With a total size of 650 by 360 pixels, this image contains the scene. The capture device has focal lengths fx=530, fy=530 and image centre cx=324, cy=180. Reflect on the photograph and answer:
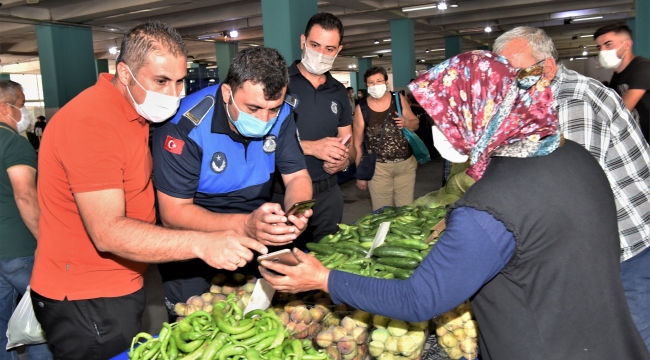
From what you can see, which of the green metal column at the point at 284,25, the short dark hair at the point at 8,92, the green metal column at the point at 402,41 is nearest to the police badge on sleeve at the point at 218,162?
the short dark hair at the point at 8,92

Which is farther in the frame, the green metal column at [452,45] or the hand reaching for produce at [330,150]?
the green metal column at [452,45]

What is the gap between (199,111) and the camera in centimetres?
250

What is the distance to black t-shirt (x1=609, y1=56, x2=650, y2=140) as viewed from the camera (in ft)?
15.5

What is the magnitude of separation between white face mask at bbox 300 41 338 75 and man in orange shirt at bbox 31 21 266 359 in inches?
63.9

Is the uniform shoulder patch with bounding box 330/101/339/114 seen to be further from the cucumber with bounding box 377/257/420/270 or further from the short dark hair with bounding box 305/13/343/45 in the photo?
the cucumber with bounding box 377/257/420/270

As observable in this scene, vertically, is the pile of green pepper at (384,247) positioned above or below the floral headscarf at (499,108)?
below

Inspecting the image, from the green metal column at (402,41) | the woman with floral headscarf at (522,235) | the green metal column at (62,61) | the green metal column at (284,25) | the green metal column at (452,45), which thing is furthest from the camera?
the green metal column at (452,45)

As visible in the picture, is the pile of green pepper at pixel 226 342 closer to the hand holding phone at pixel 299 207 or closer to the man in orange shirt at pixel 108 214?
the man in orange shirt at pixel 108 214

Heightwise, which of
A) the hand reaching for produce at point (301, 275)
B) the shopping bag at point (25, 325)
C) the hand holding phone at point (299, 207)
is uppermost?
the hand holding phone at point (299, 207)

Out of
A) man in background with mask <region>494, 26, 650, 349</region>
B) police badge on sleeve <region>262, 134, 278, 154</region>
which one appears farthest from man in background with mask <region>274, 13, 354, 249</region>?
man in background with mask <region>494, 26, 650, 349</region>

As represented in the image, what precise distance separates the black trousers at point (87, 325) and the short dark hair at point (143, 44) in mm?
955

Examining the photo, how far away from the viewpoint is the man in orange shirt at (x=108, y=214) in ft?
6.27

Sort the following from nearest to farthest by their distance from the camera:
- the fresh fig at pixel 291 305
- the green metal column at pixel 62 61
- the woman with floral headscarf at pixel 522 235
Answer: the woman with floral headscarf at pixel 522 235, the fresh fig at pixel 291 305, the green metal column at pixel 62 61

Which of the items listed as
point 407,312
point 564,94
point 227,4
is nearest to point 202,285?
point 407,312
